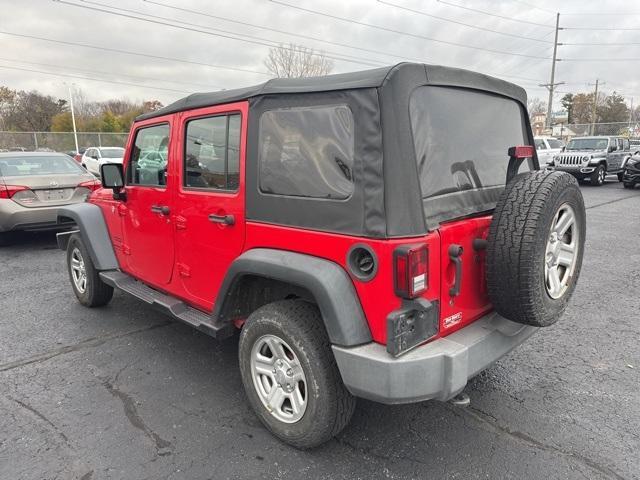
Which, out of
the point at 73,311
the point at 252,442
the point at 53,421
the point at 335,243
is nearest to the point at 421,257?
the point at 335,243

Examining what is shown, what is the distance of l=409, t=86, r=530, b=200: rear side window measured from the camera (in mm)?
2250

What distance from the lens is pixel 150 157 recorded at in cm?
363

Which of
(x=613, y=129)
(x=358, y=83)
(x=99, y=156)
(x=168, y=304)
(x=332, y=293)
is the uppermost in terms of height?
(x=613, y=129)

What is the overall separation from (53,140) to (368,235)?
121ft

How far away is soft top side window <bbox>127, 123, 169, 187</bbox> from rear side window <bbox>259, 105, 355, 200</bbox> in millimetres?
1155

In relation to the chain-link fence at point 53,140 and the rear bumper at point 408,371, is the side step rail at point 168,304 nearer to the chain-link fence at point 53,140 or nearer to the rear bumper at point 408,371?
the rear bumper at point 408,371

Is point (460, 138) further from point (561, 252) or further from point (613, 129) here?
point (613, 129)

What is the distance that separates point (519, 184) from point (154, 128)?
8.84 feet

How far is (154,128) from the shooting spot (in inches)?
141

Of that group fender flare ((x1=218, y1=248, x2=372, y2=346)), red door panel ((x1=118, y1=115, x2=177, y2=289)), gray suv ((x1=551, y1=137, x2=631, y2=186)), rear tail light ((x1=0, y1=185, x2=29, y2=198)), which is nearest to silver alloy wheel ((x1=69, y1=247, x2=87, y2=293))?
red door panel ((x1=118, y1=115, x2=177, y2=289))

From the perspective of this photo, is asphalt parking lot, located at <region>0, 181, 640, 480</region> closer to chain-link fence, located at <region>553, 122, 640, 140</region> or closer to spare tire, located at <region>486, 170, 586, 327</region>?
spare tire, located at <region>486, 170, 586, 327</region>

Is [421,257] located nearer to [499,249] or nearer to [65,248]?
[499,249]

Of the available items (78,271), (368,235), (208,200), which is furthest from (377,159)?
(78,271)

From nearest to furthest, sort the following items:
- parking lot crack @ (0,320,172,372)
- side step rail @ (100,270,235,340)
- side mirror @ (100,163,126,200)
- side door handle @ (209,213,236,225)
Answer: side door handle @ (209,213,236,225) < side step rail @ (100,270,235,340) < parking lot crack @ (0,320,172,372) < side mirror @ (100,163,126,200)
